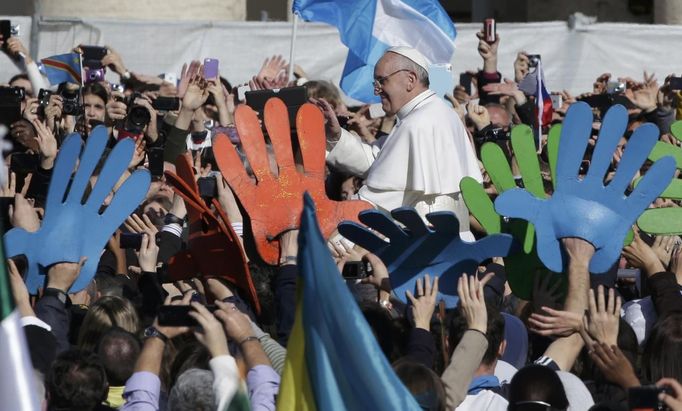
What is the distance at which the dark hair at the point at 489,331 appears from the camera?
5.98m

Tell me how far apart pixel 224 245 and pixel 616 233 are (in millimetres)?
1533

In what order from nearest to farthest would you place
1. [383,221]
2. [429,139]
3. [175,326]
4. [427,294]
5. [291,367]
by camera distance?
[291,367], [175,326], [427,294], [383,221], [429,139]

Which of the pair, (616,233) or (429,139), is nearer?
(616,233)

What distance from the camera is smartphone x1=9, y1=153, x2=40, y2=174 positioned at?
843cm

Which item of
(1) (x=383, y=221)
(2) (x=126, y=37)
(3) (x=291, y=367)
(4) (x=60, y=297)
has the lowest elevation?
(2) (x=126, y=37)

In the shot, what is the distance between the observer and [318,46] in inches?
531

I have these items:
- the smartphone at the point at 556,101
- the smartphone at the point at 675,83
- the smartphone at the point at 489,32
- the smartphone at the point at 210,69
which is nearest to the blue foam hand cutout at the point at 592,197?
the smartphone at the point at 675,83

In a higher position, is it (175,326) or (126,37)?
(175,326)

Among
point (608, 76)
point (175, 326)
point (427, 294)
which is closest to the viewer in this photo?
point (175, 326)

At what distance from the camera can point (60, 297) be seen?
6898 mm

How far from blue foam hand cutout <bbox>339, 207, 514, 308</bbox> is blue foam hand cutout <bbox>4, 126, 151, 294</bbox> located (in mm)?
1089

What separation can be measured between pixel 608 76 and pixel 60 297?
219 inches

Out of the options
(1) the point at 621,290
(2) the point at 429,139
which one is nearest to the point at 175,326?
(2) the point at 429,139

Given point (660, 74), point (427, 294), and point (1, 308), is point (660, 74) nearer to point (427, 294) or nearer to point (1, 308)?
point (427, 294)
